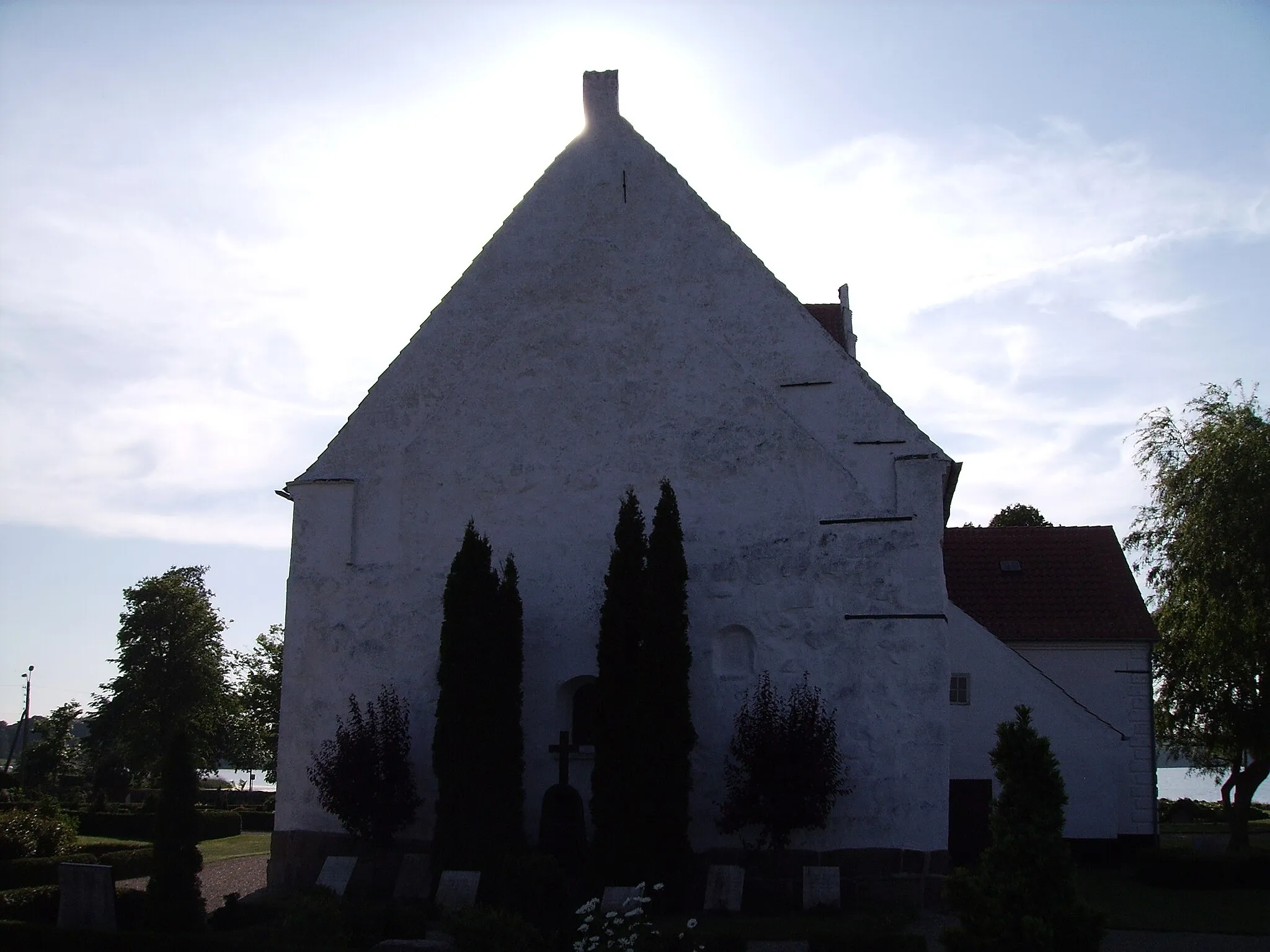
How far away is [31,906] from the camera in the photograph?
14.0m

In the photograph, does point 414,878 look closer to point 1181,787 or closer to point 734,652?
point 734,652

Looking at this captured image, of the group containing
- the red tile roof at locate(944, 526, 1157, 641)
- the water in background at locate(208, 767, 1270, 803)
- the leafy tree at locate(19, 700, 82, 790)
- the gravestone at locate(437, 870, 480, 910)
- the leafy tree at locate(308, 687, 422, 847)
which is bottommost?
the water in background at locate(208, 767, 1270, 803)

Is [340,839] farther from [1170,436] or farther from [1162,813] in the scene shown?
[1162,813]

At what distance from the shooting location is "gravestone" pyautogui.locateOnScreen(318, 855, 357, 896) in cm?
1550

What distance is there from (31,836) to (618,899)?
1217 cm

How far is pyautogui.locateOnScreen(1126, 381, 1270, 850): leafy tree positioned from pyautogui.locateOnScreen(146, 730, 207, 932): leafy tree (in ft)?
65.9

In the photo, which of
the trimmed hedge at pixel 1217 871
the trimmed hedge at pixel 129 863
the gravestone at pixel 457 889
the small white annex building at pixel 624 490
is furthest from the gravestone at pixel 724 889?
the trimmed hedge at pixel 129 863

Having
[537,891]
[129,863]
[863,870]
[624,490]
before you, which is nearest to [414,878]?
[537,891]

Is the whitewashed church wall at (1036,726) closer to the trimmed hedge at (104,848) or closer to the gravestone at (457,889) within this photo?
the gravestone at (457,889)

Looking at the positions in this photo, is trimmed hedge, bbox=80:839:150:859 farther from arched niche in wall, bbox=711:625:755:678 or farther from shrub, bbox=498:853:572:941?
arched niche in wall, bbox=711:625:755:678

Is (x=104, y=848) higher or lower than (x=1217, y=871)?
lower

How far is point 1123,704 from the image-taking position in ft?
83.3

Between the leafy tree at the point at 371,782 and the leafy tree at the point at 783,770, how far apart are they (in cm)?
458

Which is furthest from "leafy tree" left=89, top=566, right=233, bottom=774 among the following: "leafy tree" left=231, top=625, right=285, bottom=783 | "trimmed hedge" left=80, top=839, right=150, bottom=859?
"trimmed hedge" left=80, top=839, right=150, bottom=859
